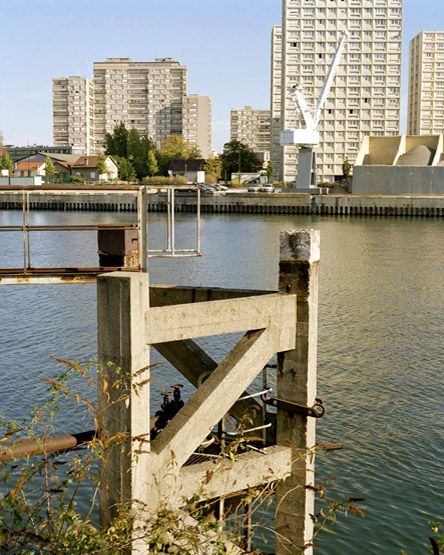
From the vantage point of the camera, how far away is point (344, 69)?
137125 millimetres

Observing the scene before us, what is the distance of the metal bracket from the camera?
21.6 feet

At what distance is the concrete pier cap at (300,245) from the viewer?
21.5 feet

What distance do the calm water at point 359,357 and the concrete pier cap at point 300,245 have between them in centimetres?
491

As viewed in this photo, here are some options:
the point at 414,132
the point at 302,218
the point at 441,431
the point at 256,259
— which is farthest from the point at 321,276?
the point at 414,132

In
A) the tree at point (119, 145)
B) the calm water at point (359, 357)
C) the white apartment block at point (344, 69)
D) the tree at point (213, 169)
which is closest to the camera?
the calm water at point (359, 357)

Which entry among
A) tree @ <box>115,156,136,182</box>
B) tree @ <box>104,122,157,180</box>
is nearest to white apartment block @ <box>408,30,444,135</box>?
tree @ <box>104,122,157,180</box>

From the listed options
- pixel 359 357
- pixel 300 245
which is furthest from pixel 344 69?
pixel 300 245

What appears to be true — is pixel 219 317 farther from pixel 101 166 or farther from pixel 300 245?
pixel 101 166

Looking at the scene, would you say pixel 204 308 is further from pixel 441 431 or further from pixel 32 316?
pixel 32 316

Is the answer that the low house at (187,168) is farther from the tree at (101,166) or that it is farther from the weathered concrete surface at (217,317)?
the weathered concrete surface at (217,317)

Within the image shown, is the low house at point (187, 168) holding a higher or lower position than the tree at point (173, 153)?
lower

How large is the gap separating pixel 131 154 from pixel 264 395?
13476 cm

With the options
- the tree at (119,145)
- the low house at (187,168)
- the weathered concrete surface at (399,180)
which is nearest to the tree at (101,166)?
the low house at (187,168)

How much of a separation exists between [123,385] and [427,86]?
16368 centimetres
